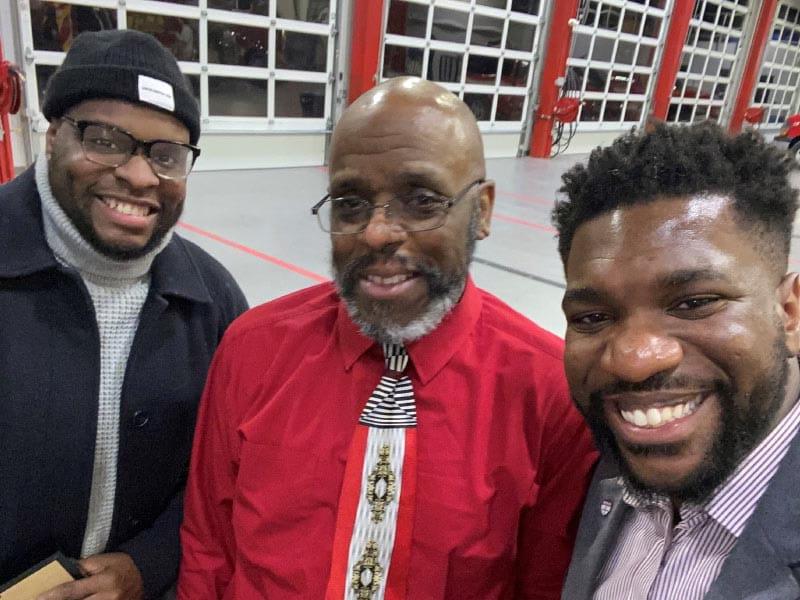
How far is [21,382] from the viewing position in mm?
1430

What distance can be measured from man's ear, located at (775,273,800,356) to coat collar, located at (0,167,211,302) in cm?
137

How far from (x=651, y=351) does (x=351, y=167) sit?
0.75 meters

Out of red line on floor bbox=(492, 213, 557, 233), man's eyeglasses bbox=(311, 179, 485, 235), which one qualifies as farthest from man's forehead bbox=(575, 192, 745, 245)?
red line on floor bbox=(492, 213, 557, 233)

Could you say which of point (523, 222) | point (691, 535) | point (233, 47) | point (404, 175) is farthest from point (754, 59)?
point (691, 535)

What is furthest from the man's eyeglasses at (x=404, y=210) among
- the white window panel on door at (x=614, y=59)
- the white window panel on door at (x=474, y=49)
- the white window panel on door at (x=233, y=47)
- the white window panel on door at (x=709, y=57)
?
the white window panel on door at (x=709, y=57)

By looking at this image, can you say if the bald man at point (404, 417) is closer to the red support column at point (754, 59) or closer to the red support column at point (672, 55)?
the red support column at point (672, 55)

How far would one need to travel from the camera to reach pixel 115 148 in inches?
60.0

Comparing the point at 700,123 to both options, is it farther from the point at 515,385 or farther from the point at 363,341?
the point at 363,341

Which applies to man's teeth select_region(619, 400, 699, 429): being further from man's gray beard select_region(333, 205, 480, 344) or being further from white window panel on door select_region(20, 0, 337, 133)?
white window panel on door select_region(20, 0, 337, 133)

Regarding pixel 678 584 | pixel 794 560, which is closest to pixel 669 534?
pixel 678 584

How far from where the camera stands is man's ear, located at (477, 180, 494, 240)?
1448 millimetres

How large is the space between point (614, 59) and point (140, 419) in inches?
490

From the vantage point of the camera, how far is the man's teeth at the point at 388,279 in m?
1.37

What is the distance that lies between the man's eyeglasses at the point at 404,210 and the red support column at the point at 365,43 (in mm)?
6783
